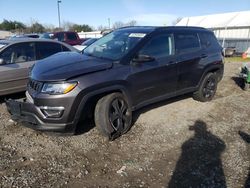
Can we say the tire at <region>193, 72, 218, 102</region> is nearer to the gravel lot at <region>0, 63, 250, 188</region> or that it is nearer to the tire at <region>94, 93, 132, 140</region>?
the gravel lot at <region>0, 63, 250, 188</region>

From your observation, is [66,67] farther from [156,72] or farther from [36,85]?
[156,72]

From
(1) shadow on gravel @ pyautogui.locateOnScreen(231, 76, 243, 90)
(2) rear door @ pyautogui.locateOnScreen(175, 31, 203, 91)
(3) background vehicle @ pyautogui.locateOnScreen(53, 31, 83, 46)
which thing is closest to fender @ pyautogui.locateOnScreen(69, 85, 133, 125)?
(2) rear door @ pyautogui.locateOnScreen(175, 31, 203, 91)

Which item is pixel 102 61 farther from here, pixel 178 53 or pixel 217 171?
pixel 217 171

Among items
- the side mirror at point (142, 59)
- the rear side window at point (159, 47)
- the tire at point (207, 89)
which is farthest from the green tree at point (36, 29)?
the side mirror at point (142, 59)

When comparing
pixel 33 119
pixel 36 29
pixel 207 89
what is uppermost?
pixel 36 29

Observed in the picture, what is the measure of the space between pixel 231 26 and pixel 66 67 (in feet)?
101

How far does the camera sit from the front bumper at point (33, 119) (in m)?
3.80

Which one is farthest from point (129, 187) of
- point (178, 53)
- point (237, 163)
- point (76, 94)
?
point (178, 53)

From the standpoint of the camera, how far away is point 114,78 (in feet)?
13.6

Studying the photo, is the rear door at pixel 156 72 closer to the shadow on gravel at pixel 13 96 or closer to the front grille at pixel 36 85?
the front grille at pixel 36 85

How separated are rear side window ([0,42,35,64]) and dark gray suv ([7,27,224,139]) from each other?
1.84 m

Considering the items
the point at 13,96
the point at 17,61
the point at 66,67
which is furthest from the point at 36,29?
the point at 66,67

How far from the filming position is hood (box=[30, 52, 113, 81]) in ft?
12.5

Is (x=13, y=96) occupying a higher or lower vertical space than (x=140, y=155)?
higher
